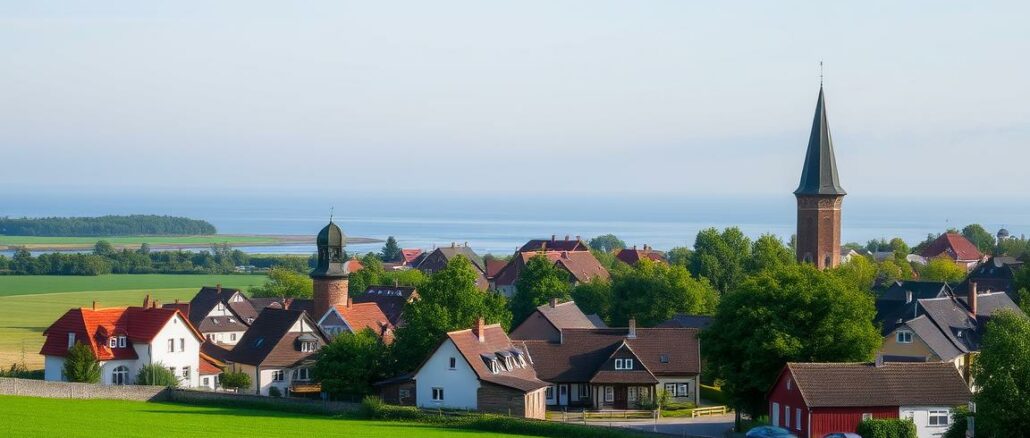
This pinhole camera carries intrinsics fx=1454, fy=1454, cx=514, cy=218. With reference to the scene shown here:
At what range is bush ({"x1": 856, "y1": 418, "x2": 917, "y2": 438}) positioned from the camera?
43719mm

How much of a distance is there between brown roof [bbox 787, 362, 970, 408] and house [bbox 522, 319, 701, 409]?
1222 cm

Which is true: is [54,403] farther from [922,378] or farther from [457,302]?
[922,378]

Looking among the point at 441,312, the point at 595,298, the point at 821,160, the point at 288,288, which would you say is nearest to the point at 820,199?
the point at 821,160

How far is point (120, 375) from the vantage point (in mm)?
59469

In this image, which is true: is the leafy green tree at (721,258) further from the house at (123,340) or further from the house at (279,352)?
the house at (123,340)

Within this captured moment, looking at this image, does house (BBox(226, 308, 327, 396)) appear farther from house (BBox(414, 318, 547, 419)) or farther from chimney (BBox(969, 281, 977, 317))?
chimney (BBox(969, 281, 977, 317))

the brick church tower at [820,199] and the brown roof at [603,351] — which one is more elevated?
the brick church tower at [820,199]

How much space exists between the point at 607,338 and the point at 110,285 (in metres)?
90.9

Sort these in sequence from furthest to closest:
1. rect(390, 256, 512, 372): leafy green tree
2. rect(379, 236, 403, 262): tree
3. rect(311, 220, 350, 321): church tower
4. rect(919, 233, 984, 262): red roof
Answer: rect(379, 236, 403, 262): tree
rect(919, 233, 984, 262): red roof
rect(311, 220, 350, 321): church tower
rect(390, 256, 512, 372): leafy green tree

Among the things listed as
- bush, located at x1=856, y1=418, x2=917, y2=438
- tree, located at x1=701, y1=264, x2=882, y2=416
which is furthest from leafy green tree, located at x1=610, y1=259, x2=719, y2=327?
bush, located at x1=856, y1=418, x2=917, y2=438

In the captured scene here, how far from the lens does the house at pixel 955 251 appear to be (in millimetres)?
147000

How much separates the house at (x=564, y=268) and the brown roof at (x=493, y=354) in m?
49.7

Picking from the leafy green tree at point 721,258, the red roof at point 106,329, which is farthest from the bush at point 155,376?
the leafy green tree at point 721,258

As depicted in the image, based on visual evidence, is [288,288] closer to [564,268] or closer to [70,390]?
[564,268]
